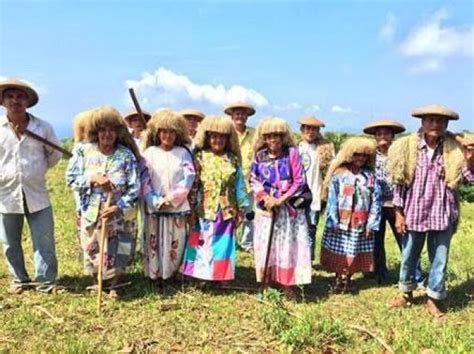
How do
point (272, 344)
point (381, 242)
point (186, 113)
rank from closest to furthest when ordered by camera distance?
point (272, 344), point (381, 242), point (186, 113)

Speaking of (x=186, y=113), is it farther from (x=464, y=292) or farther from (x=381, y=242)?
(x=464, y=292)

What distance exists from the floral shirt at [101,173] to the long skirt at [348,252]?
2295 mm

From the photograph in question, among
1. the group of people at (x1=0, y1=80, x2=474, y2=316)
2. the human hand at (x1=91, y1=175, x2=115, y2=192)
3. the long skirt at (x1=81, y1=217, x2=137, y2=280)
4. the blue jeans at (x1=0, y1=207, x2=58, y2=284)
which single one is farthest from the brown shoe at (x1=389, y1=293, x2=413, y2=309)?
the blue jeans at (x1=0, y1=207, x2=58, y2=284)

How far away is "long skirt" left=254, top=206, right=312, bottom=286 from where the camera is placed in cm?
594

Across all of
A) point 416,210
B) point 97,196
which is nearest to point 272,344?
point 416,210

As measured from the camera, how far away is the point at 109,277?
19.2 feet

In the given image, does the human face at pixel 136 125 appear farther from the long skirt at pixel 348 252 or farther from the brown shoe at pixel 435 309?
the brown shoe at pixel 435 309

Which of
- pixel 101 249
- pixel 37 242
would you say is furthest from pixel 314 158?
pixel 37 242

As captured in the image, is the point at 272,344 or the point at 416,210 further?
the point at 416,210

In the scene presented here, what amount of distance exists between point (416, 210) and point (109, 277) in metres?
3.23

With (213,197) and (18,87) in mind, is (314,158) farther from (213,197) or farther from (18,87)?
(18,87)

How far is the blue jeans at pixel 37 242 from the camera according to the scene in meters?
6.05

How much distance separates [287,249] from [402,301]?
1310 millimetres

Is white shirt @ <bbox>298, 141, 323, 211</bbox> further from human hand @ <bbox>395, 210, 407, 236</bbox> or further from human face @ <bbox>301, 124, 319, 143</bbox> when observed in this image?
human hand @ <bbox>395, 210, 407, 236</bbox>
